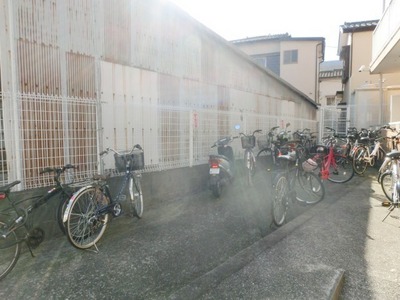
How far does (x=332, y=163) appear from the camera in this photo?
690cm

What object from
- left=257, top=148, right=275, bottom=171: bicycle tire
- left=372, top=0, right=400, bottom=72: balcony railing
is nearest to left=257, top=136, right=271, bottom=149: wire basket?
left=257, top=148, right=275, bottom=171: bicycle tire

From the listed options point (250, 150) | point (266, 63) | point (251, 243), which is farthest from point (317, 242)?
point (266, 63)

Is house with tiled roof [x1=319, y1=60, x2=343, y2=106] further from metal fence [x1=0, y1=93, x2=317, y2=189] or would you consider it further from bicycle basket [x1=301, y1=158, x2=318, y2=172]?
bicycle basket [x1=301, y1=158, x2=318, y2=172]

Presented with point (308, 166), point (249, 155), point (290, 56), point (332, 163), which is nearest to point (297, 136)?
point (332, 163)

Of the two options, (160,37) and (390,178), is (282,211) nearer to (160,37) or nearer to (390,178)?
(390,178)

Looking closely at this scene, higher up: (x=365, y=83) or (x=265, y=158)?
(x=365, y=83)

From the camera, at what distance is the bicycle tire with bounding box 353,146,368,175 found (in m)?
7.84

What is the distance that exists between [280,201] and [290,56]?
16958mm

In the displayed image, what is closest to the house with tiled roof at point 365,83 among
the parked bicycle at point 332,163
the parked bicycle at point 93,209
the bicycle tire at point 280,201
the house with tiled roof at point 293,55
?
the house with tiled roof at point 293,55

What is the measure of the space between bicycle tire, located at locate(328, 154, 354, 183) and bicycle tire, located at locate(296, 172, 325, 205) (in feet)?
5.85

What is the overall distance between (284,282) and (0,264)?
292 centimetres

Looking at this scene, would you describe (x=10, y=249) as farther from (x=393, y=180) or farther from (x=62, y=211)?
(x=393, y=180)

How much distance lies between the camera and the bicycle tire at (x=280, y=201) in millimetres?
4281

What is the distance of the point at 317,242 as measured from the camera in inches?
142
